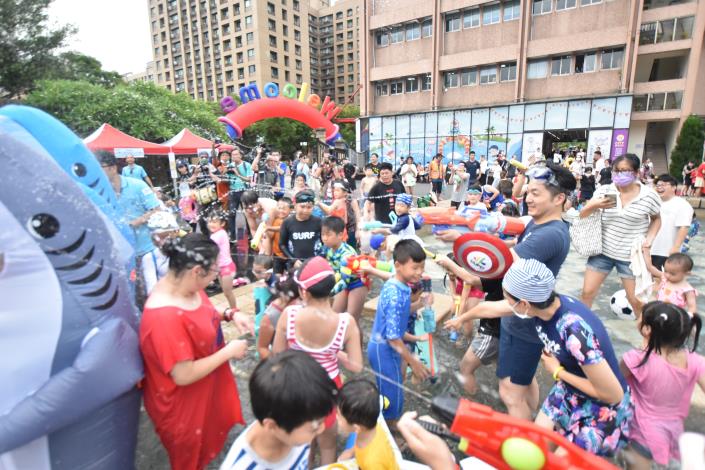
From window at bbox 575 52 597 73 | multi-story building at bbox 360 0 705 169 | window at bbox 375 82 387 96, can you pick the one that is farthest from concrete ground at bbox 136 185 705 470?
window at bbox 375 82 387 96

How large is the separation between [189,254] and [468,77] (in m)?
25.7

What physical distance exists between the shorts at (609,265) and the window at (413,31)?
84.1 feet

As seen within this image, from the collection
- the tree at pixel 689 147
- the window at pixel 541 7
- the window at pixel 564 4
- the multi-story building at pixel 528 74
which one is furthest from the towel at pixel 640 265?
the window at pixel 541 7

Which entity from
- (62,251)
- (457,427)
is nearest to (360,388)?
(457,427)

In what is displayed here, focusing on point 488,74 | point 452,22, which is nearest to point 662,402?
point 488,74

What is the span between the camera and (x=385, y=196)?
5.41m

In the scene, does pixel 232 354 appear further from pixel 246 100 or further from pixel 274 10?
pixel 274 10

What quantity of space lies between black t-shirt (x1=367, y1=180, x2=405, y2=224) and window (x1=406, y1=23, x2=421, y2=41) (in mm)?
23922

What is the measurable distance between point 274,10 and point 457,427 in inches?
2459

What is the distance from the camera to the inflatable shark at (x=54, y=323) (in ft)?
4.71

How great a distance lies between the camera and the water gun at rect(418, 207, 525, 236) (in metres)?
3.32

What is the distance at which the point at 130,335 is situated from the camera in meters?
1.74

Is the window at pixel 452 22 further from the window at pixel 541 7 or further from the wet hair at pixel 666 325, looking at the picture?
the wet hair at pixel 666 325

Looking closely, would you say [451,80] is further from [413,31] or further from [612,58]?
[612,58]
